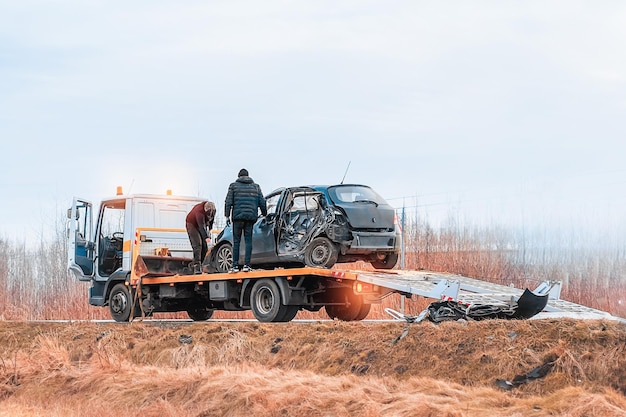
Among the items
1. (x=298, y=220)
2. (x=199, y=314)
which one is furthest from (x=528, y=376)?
(x=199, y=314)

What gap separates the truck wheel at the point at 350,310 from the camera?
17.0 m

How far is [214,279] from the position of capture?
56.7 feet

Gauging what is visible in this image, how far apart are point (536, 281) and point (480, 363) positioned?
1046 centimetres

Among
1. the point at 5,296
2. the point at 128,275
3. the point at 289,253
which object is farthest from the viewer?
the point at 5,296

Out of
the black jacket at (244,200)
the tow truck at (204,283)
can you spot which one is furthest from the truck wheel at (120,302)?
the black jacket at (244,200)

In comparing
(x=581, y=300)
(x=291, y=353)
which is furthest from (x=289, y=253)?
Result: (x=581, y=300)

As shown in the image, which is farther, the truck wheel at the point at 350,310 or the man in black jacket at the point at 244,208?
the truck wheel at the point at 350,310

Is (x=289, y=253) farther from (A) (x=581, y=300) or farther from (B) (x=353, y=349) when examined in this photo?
(A) (x=581, y=300)

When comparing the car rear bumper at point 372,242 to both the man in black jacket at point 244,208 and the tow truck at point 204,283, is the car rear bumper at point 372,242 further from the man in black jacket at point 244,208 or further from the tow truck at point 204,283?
the man in black jacket at point 244,208

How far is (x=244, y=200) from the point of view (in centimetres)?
1653

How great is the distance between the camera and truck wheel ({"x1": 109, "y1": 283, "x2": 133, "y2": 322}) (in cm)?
1977

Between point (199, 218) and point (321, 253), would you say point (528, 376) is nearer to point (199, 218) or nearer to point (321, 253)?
point (321, 253)

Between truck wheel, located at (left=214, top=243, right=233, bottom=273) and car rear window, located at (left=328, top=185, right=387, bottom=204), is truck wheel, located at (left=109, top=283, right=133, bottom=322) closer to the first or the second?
Answer: truck wheel, located at (left=214, top=243, right=233, bottom=273)

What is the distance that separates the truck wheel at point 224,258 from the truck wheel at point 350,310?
6.54 feet
